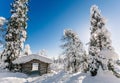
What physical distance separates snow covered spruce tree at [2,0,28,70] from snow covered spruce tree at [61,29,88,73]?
35.8 ft

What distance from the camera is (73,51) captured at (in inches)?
1732

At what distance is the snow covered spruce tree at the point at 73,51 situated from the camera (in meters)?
43.8

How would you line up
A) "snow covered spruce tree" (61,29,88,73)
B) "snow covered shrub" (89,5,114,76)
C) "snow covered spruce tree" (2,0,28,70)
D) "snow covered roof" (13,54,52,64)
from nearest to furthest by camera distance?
"snow covered shrub" (89,5,114,76), "snow covered roof" (13,54,52,64), "snow covered spruce tree" (2,0,28,70), "snow covered spruce tree" (61,29,88,73)

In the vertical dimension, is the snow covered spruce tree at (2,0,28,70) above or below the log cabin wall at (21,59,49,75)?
above

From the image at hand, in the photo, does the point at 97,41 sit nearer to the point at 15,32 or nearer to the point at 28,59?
the point at 28,59

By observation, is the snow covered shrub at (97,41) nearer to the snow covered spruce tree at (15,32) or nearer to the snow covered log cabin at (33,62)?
the snow covered log cabin at (33,62)

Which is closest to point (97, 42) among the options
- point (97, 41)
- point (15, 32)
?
point (97, 41)

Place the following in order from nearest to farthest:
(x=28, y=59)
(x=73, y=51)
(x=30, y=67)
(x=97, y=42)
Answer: (x=97, y=42), (x=28, y=59), (x=30, y=67), (x=73, y=51)

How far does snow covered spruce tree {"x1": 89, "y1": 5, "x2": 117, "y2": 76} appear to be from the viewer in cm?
2316

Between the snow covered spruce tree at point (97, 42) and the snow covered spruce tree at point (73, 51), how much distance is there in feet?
46.7

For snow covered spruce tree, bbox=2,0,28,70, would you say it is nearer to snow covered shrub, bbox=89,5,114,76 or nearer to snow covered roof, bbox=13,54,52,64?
snow covered roof, bbox=13,54,52,64

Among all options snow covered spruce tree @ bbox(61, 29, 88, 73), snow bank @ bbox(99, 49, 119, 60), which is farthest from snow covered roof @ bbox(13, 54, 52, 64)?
snow bank @ bbox(99, 49, 119, 60)

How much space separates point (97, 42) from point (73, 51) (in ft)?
58.1

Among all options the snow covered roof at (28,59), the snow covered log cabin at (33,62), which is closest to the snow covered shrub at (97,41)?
the snow covered roof at (28,59)
